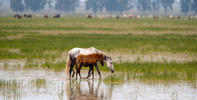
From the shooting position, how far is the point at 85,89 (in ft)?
48.0

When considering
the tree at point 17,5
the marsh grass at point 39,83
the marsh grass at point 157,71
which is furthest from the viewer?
the tree at point 17,5

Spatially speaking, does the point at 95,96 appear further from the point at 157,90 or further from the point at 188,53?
the point at 188,53

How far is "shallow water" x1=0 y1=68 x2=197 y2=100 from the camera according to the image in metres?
13.1

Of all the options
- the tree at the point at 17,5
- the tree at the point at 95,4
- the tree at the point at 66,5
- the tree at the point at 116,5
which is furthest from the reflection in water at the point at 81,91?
the tree at the point at 66,5

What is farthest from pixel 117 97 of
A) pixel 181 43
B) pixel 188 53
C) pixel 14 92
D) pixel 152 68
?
pixel 181 43

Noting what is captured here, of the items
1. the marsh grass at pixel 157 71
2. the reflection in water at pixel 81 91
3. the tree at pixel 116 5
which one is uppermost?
the tree at pixel 116 5

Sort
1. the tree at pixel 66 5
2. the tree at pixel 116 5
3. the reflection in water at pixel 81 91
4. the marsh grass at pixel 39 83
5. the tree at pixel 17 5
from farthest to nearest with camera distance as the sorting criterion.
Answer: the tree at pixel 66 5 → the tree at pixel 116 5 → the tree at pixel 17 5 → the marsh grass at pixel 39 83 → the reflection in water at pixel 81 91

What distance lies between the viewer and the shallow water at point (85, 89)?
1311 cm

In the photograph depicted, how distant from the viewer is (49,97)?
13.0 m

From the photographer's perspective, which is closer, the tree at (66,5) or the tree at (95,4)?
the tree at (66,5)

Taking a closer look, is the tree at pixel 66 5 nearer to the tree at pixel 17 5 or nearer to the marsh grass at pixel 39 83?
the tree at pixel 17 5

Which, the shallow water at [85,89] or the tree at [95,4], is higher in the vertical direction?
the tree at [95,4]

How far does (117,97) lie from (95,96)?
0.66 metres

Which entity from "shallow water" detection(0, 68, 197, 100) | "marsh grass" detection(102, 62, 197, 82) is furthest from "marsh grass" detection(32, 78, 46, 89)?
"marsh grass" detection(102, 62, 197, 82)
